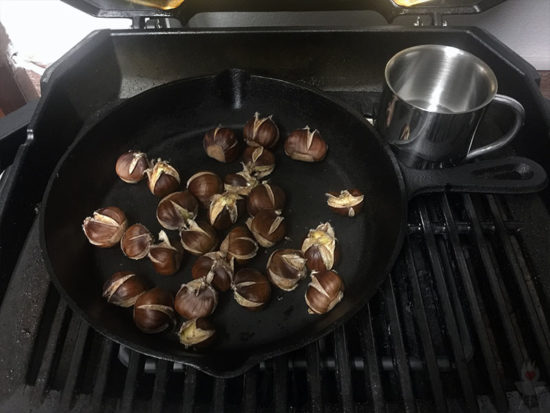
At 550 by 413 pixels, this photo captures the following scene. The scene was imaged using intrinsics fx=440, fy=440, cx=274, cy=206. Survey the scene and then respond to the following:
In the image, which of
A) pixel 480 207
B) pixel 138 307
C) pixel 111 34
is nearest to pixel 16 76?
pixel 111 34

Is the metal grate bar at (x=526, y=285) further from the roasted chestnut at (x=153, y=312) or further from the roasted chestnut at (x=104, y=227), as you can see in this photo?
the roasted chestnut at (x=104, y=227)

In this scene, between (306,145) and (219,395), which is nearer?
(219,395)

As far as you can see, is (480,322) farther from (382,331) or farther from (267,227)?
(267,227)

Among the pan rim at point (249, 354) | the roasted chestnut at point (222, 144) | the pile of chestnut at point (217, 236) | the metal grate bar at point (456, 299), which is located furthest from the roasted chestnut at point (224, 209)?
the metal grate bar at point (456, 299)

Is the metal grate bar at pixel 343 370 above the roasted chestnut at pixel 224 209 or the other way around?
the other way around

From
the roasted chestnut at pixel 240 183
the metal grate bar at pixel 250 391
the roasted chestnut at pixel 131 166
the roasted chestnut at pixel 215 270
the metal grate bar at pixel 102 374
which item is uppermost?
the roasted chestnut at pixel 131 166

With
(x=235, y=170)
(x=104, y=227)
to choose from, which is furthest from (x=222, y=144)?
(x=104, y=227)

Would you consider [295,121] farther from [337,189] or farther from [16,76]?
[16,76]
